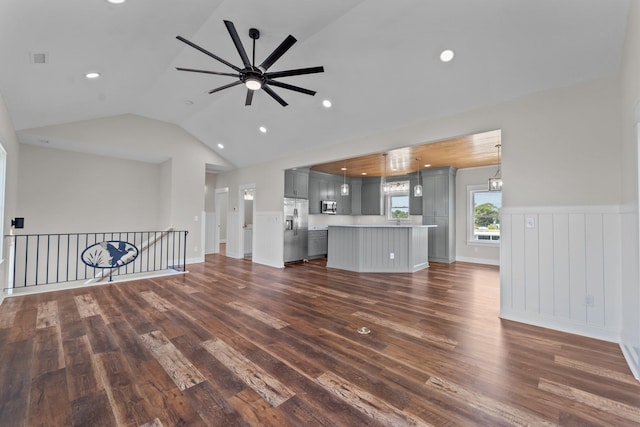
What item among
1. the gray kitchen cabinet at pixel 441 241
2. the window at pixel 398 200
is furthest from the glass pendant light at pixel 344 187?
the gray kitchen cabinet at pixel 441 241

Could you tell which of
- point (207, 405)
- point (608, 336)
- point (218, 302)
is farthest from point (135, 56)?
point (608, 336)

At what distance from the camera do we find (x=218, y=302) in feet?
12.9

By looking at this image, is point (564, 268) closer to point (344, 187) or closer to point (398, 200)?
point (344, 187)

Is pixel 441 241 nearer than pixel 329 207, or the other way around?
pixel 441 241

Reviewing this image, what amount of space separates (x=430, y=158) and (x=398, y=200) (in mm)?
2727

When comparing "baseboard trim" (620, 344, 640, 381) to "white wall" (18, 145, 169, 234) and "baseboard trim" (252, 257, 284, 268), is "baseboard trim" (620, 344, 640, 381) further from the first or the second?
"white wall" (18, 145, 169, 234)

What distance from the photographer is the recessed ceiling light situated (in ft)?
10.3

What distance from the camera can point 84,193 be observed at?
6.88 m

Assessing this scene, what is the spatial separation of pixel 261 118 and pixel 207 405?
5.01 m

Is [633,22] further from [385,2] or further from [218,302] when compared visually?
[218,302]

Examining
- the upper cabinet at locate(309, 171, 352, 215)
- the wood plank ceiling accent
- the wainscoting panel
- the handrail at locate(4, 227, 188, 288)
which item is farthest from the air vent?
the upper cabinet at locate(309, 171, 352, 215)

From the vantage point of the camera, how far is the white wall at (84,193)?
6160 mm

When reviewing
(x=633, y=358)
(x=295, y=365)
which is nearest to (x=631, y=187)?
(x=633, y=358)

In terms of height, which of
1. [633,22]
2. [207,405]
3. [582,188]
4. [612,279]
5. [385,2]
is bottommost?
[207,405]
